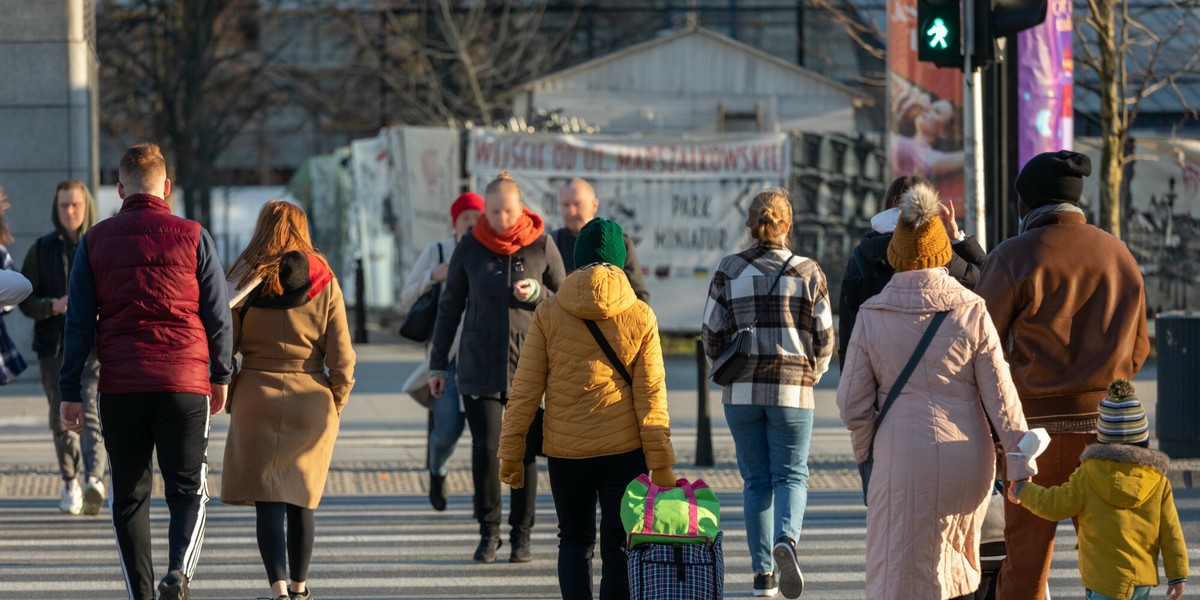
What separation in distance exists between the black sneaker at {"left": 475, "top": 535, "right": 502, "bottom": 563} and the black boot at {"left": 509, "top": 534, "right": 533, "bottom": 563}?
10cm

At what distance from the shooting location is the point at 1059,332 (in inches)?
235

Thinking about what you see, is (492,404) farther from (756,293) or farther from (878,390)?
(878,390)

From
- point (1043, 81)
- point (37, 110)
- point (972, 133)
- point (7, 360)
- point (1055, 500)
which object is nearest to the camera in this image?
point (1055, 500)

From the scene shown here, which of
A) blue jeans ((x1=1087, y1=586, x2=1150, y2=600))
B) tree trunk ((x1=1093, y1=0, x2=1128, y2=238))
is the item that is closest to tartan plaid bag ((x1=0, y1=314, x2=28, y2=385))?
blue jeans ((x1=1087, y1=586, x2=1150, y2=600))

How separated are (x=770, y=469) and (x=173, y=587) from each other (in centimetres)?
256

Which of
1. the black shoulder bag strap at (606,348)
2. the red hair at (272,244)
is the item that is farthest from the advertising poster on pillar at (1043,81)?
the black shoulder bag strap at (606,348)

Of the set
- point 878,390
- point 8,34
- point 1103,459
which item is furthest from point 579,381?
point 8,34

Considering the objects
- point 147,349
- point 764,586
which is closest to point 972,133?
point 764,586

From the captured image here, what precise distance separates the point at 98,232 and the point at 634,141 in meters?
13.6

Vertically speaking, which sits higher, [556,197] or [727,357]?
[556,197]

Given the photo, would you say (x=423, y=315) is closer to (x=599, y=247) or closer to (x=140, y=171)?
(x=140, y=171)

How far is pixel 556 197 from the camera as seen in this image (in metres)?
19.4

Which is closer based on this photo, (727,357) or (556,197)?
(727,357)

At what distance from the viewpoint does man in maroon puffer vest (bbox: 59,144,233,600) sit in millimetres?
6332
